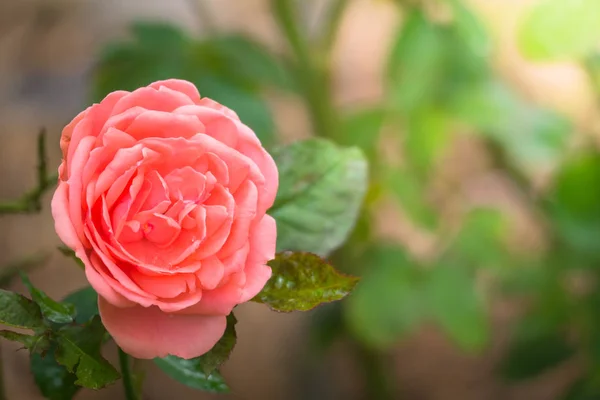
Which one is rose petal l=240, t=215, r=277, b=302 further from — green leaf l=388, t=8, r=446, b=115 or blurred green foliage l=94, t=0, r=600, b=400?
green leaf l=388, t=8, r=446, b=115

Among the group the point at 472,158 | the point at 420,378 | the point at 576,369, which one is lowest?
the point at 420,378

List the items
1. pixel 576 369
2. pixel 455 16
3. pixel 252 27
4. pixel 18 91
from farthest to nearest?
pixel 252 27 < pixel 18 91 < pixel 576 369 < pixel 455 16

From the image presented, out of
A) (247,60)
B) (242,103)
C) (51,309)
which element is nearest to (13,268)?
(51,309)

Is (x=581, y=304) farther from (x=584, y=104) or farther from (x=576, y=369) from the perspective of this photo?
(x=584, y=104)

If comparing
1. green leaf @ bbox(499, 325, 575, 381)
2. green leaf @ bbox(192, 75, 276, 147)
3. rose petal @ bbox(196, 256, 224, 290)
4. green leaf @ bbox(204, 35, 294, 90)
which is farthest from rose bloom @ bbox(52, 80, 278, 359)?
green leaf @ bbox(499, 325, 575, 381)

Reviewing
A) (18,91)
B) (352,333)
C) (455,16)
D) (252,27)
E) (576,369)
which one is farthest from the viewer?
(252,27)

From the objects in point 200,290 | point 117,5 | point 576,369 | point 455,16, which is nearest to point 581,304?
point 576,369

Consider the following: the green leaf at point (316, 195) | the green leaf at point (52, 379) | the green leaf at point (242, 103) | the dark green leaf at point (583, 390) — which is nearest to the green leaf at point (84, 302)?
the green leaf at point (52, 379)
